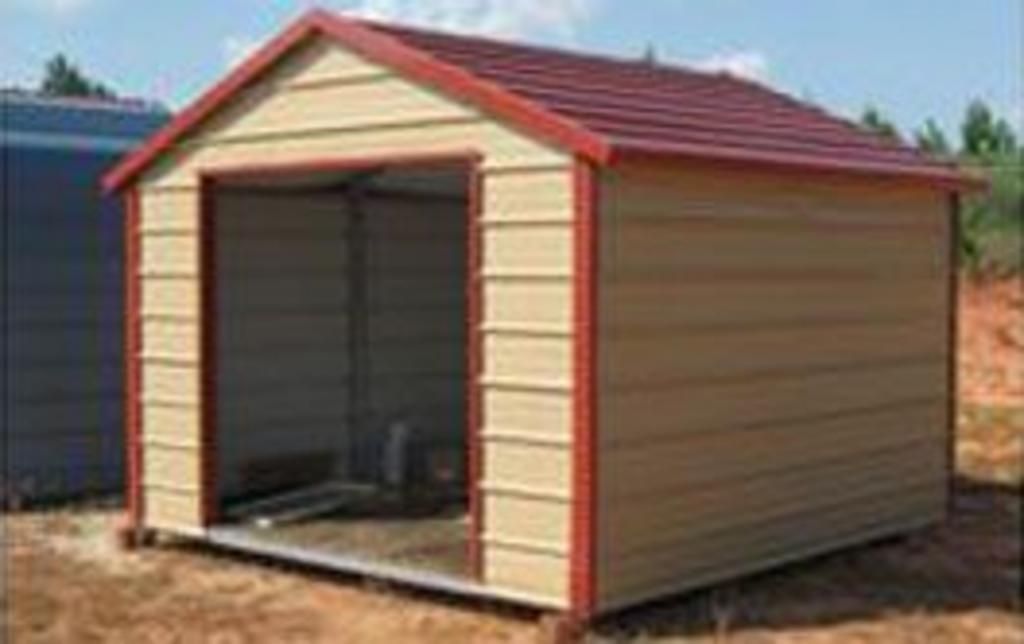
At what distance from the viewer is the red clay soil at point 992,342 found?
70.2ft

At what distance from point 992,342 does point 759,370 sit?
1285cm

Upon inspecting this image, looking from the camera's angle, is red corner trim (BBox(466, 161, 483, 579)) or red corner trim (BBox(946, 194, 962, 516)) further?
red corner trim (BBox(946, 194, 962, 516))

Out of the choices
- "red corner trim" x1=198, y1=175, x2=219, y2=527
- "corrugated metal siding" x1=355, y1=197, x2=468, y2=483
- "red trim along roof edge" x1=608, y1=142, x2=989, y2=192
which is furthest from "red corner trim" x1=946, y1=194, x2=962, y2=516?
"red corner trim" x1=198, y1=175, x2=219, y2=527

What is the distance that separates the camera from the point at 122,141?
15445 millimetres

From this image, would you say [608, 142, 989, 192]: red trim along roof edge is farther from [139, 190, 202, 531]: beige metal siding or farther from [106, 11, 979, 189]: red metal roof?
[139, 190, 202, 531]: beige metal siding

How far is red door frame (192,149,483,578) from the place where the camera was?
1035cm

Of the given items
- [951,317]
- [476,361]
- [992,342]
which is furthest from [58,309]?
[992,342]

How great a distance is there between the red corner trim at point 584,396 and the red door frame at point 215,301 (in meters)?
0.67

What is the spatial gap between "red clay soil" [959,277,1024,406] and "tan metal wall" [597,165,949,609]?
27.1 ft

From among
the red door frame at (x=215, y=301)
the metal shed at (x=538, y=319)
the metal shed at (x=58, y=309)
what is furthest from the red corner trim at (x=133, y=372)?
the metal shed at (x=58, y=309)

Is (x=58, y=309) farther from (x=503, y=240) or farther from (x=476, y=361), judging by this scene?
(x=503, y=240)

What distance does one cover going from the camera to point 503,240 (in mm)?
10203

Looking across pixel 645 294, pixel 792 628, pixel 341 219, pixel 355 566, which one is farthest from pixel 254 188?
pixel 792 628

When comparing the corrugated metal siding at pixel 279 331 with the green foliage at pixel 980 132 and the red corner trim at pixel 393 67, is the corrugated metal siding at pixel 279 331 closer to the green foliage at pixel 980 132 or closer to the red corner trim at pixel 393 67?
the red corner trim at pixel 393 67
